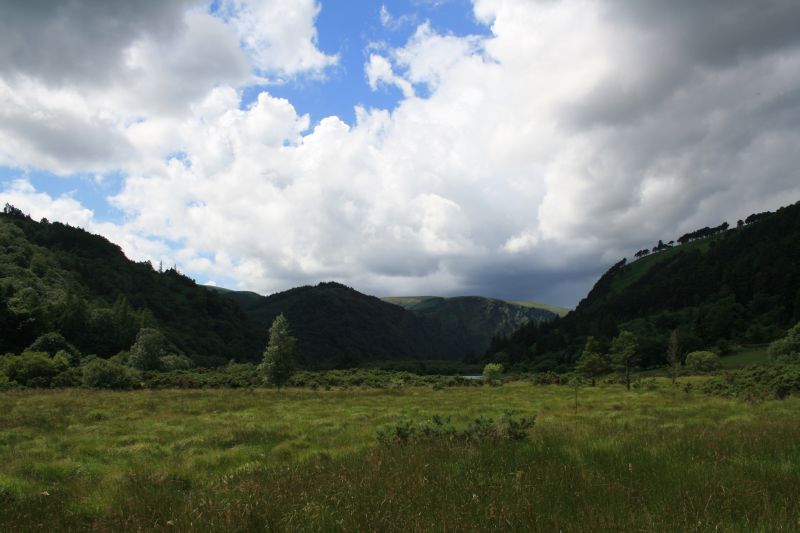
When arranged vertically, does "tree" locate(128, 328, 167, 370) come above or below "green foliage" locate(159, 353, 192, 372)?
above

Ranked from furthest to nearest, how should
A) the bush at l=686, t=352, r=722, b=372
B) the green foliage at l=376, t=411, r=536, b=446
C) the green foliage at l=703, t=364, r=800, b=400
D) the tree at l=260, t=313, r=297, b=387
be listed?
1. the bush at l=686, t=352, r=722, b=372
2. the tree at l=260, t=313, r=297, b=387
3. the green foliage at l=703, t=364, r=800, b=400
4. the green foliage at l=376, t=411, r=536, b=446

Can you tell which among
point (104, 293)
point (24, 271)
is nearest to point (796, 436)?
point (24, 271)

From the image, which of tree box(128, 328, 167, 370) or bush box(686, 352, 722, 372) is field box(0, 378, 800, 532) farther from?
bush box(686, 352, 722, 372)

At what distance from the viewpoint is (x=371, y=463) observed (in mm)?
8359

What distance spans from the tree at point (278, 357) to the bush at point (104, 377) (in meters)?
17.3

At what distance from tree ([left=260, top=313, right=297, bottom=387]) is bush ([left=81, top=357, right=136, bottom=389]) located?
683 inches

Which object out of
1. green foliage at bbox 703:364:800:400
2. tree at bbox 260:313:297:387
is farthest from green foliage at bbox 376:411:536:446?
tree at bbox 260:313:297:387

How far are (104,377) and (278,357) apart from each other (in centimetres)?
2094

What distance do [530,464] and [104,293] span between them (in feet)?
721

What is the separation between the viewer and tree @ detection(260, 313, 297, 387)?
183ft

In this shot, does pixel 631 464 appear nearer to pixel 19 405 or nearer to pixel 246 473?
pixel 246 473

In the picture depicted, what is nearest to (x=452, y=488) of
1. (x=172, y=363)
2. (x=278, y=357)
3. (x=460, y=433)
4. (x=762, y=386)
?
(x=460, y=433)

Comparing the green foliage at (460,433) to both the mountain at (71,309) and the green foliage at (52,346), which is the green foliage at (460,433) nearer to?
the green foliage at (52,346)

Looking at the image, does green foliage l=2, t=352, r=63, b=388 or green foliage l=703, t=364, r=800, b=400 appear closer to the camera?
green foliage l=703, t=364, r=800, b=400
